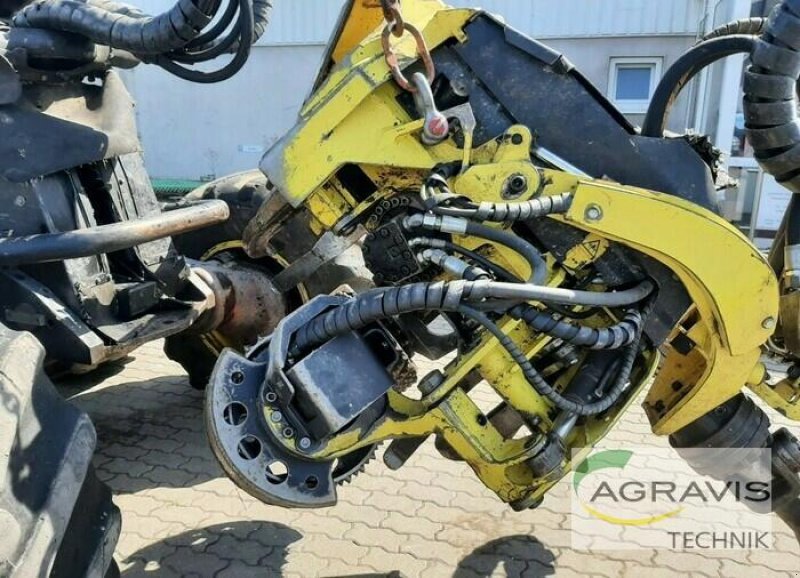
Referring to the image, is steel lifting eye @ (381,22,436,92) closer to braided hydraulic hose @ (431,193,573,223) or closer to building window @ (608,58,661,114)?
braided hydraulic hose @ (431,193,573,223)

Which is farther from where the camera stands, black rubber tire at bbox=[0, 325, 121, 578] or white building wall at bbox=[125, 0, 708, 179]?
white building wall at bbox=[125, 0, 708, 179]

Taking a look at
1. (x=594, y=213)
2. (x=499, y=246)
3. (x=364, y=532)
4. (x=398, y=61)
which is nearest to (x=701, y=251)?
(x=594, y=213)

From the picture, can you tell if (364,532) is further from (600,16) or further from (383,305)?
(600,16)

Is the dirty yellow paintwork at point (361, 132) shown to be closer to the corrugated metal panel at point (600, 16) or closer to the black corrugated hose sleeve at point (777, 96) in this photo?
the black corrugated hose sleeve at point (777, 96)

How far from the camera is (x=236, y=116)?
11133mm

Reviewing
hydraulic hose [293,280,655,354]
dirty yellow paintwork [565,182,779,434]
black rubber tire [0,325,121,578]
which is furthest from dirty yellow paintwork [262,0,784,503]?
black rubber tire [0,325,121,578]

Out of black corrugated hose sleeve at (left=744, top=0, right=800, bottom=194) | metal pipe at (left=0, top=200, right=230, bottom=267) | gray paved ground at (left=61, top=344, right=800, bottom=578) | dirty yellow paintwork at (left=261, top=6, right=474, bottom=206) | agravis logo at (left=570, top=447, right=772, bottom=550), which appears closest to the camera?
black corrugated hose sleeve at (left=744, top=0, right=800, bottom=194)

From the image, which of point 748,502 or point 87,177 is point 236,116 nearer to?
point 87,177

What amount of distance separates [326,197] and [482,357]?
0.64 meters

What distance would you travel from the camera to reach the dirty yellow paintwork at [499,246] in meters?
1.92

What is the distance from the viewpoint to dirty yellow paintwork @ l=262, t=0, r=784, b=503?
1920 millimetres

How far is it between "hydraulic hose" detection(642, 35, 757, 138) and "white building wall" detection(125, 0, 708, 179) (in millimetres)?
7730

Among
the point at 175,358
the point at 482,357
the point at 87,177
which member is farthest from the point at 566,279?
the point at 175,358

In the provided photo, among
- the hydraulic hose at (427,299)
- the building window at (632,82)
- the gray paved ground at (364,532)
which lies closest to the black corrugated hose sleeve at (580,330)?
the hydraulic hose at (427,299)
